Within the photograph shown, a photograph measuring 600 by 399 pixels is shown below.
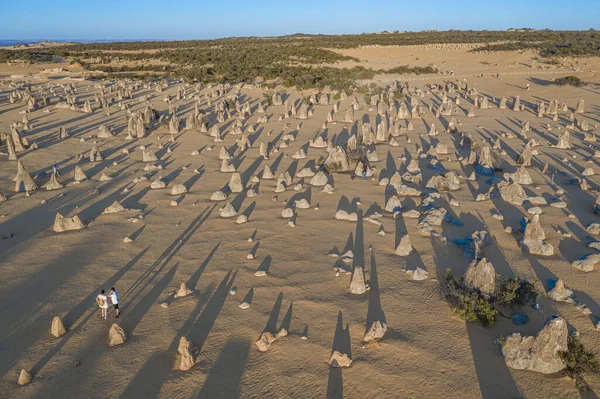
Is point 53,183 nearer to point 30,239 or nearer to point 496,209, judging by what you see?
point 30,239

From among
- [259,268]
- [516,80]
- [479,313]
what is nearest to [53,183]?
[259,268]

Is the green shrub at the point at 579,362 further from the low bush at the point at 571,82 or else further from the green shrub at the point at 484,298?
the low bush at the point at 571,82

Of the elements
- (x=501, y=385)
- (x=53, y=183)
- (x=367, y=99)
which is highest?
(x=367, y=99)

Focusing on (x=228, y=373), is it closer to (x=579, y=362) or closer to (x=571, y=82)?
(x=579, y=362)

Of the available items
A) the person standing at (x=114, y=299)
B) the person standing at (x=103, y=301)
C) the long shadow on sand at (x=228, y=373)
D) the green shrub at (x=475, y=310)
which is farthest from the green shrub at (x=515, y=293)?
the person standing at (x=103, y=301)

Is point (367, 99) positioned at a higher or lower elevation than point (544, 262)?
higher

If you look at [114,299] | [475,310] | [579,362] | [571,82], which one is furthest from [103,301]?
[571,82]

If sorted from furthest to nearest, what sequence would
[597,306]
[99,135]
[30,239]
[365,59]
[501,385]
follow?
[365,59] < [99,135] < [30,239] < [597,306] < [501,385]
